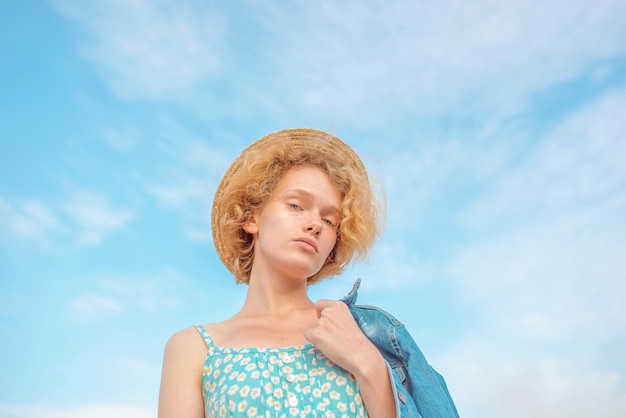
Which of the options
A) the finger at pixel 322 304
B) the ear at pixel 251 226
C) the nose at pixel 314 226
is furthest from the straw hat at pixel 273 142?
the finger at pixel 322 304

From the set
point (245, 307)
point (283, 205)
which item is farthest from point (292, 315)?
point (283, 205)

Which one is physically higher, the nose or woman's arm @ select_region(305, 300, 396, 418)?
the nose

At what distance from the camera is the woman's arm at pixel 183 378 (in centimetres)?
363

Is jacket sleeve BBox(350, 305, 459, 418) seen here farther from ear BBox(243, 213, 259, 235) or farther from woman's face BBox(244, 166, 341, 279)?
ear BBox(243, 213, 259, 235)

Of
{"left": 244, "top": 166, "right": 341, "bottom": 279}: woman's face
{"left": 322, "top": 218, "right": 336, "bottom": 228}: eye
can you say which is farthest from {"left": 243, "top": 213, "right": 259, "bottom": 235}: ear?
{"left": 322, "top": 218, "right": 336, "bottom": 228}: eye

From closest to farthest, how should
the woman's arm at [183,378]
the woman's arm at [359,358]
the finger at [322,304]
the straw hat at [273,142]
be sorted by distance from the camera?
the woman's arm at [359,358], the woman's arm at [183,378], the finger at [322,304], the straw hat at [273,142]

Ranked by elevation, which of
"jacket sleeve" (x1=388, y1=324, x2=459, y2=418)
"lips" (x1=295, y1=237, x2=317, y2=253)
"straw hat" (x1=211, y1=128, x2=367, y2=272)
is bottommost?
"jacket sleeve" (x1=388, y1=324, x2=459, y2=418)

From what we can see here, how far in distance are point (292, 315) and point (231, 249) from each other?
79 centimetres

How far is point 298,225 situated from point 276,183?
504 mm

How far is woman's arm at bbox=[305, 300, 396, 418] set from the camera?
340 cm

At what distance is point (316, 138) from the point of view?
469 cm

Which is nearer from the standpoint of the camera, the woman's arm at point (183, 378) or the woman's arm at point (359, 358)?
the woman's arm at point (359, 358)

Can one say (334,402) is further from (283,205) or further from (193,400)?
(283,205)

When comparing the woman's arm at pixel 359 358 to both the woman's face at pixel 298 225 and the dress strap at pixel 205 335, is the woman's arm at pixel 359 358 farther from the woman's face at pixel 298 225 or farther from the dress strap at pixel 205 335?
the dress strap at pixel 205 335
